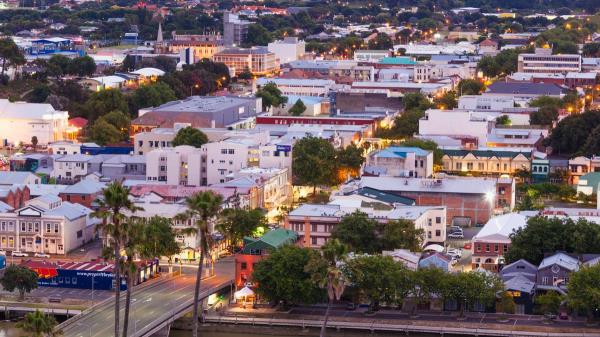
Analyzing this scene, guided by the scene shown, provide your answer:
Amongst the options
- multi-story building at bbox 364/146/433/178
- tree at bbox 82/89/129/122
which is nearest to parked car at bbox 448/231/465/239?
multi-story building at bbox 364/146/433/178

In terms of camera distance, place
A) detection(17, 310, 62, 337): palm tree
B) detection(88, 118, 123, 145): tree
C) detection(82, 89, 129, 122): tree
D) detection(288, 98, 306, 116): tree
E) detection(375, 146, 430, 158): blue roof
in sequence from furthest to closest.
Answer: detection(288, 98, 306, 116): tree
detection(82, 89, 129, 122): tree
detection(88, 118, 123, 145): tree
detection(375, 146, 430, 158): blue roof
detection(17, 310, 62, 337): palm tree

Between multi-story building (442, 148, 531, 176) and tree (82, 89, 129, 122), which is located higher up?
tree (82, 89, 129, 122)

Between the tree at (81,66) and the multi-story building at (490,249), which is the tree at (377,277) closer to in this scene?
the multi-story building at (490,249)

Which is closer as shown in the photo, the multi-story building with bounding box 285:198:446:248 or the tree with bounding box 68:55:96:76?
the multi-story building with bounding box 285:198:446:248

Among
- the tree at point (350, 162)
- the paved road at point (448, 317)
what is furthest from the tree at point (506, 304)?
the tree at point (350, 162)

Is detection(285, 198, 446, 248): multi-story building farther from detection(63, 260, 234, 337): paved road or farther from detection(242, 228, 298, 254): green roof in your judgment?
detection(63, 260, 234, 337): paved road

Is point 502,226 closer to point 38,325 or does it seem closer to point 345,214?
point 345,214

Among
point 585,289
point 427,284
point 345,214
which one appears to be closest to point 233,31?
point 345,214

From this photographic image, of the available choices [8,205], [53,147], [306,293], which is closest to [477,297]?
[306,293]
